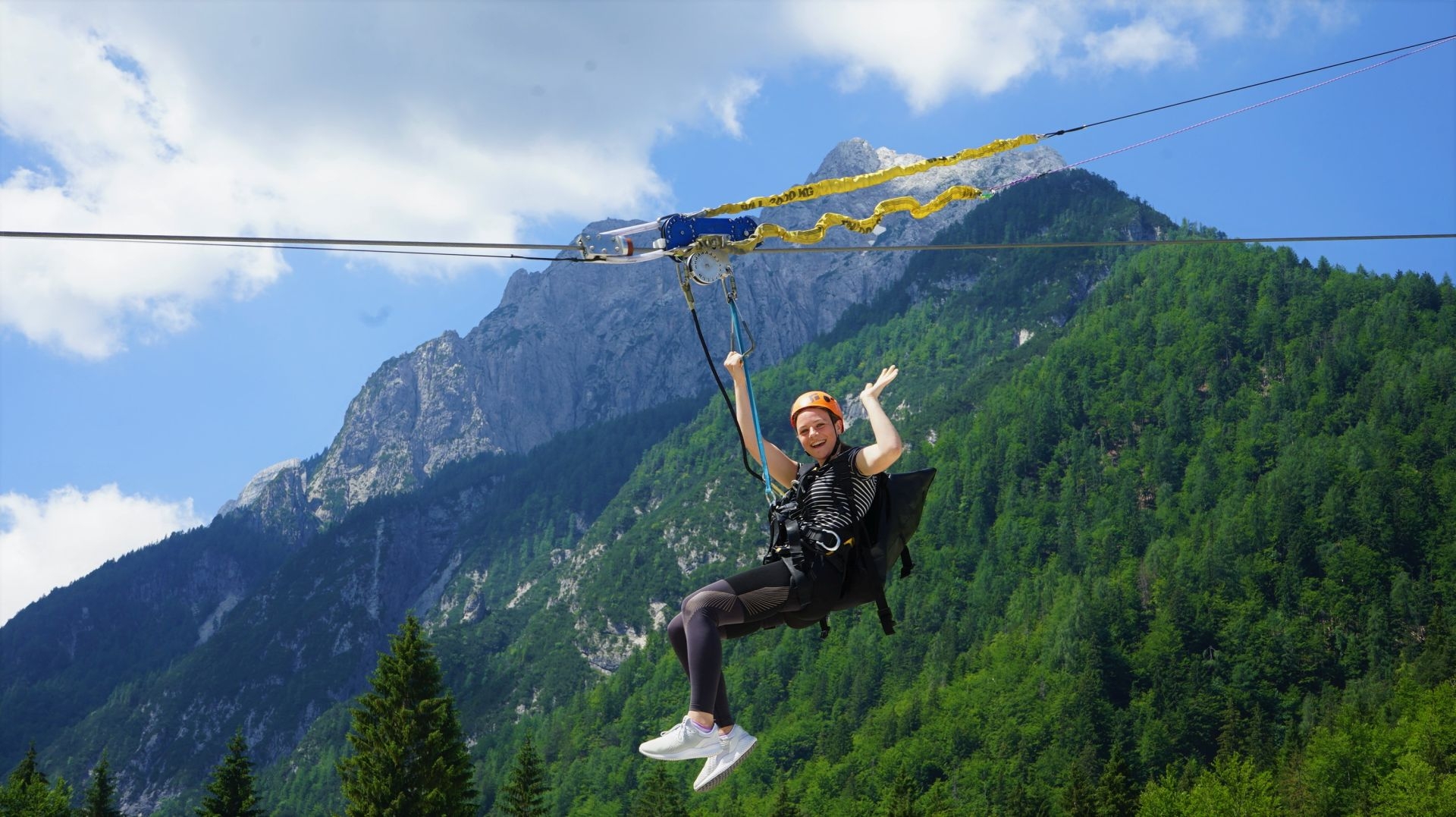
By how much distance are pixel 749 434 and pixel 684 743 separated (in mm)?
2831

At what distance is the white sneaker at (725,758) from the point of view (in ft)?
37.4

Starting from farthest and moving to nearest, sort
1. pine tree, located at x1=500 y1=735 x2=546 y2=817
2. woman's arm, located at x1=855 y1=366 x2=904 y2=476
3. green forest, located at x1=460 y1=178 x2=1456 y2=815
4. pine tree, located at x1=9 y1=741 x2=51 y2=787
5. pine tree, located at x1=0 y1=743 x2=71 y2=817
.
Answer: green forest, located at x1=460 y1=178 x2=1456 y2=815, pine tree, located at x1=9 y1=741 x2=51 y2=787, pine tree, located at x1=500 y1=735 x2=546 y2=817, pine tree, located at x1=0 y1=743 x2=71 y2=817, woman's arm, located at x1=855 y1=366 x2=904 y2=476

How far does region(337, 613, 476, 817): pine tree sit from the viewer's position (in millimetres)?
40062

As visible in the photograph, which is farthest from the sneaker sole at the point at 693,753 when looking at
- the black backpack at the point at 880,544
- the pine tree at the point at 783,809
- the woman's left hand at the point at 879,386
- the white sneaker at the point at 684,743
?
the pine tree at the point at 783,809

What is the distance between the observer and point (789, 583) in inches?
453

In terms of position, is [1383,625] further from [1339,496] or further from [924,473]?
[924,473]

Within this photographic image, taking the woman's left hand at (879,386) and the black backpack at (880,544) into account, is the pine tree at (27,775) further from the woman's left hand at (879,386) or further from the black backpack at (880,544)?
the woman's left hand at (879,386)

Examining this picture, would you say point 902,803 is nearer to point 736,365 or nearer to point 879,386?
point 736,365

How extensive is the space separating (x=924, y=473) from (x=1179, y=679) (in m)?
131

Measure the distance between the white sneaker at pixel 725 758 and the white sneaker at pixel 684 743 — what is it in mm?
112

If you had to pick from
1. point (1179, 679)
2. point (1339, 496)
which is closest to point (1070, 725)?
point (1179, 679)

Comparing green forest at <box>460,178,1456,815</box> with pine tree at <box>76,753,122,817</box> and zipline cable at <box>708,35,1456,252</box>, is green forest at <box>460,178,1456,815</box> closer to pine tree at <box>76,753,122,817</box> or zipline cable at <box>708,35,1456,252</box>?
pine tree at <box>76,753,122,817</box>

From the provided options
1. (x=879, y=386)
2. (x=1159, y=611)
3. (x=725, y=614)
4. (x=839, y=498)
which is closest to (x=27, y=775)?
(x=725, y=614)

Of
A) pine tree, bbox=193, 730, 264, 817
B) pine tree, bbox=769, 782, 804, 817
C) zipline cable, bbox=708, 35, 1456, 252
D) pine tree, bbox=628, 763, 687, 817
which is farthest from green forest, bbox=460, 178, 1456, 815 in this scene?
zipline cable, bbox=708, 35, 1456, 252
